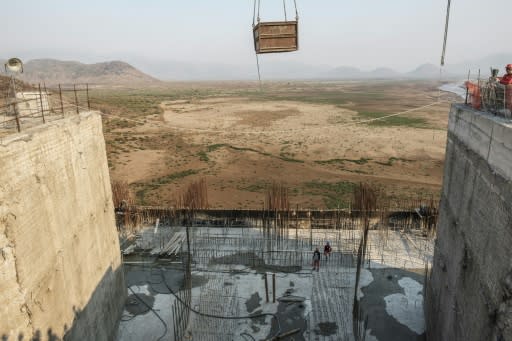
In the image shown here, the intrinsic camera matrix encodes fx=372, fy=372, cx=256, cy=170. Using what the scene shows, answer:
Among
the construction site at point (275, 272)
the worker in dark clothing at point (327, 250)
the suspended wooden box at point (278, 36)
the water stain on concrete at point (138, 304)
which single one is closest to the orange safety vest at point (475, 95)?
the suspended wooden box at point (278, 36)

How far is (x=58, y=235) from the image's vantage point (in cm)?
761

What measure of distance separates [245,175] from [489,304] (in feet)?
70.2

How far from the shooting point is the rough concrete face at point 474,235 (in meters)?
5.68

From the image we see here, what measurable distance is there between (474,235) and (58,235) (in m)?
8.16

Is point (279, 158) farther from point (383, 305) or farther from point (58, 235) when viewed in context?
point (58, 235)

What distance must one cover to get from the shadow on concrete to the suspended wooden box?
7.68 meters

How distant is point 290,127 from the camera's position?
44.3m

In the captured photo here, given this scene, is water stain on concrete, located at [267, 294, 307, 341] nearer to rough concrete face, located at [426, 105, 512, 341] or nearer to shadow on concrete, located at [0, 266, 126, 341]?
rough concrete face, located at [426, 105, 512, 341]

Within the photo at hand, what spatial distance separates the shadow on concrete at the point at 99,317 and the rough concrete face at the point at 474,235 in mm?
7668

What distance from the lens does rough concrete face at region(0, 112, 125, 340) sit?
6.05 metres

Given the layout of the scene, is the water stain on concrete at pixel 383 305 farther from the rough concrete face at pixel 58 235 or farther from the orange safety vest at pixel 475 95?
the rough concrete face at pixel 58 235

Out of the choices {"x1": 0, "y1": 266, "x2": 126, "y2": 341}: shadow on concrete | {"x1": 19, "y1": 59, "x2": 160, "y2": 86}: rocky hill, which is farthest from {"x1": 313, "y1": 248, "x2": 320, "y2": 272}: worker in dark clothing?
{"x1": 19, "y1": 59, "x2": 160, "y2": 86}: rocky hill

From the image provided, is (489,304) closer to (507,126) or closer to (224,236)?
(507,126)

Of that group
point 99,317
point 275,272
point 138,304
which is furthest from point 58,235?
point 275,272
